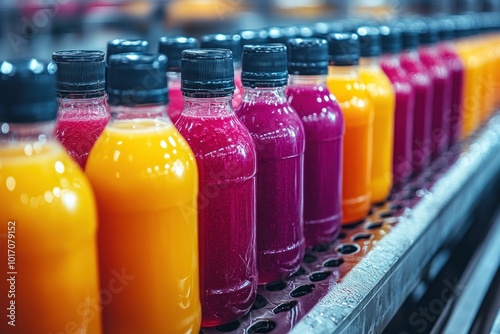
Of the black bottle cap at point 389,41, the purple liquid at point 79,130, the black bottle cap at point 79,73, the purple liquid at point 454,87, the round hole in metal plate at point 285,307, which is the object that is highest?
the black bottle cap at point 79,73

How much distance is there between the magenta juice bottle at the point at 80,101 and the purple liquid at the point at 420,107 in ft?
2.85

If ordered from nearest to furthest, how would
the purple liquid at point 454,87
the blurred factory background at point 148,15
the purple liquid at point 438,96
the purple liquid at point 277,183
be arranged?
the purple liquid at point 277,183 → the purple liquid at point 438,96 → the purple liquid at point 454,87 → the blurred factory background at point 148,15

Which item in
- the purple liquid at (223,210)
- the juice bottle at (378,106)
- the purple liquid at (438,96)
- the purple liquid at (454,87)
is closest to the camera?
the purple liquid at (223,210)

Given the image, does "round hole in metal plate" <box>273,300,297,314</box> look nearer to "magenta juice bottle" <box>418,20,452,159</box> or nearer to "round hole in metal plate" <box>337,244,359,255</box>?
"round hole in metal plate" <box>337,244,359,255</box>

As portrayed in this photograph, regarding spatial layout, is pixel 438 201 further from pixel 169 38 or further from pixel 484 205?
pixel 484 205

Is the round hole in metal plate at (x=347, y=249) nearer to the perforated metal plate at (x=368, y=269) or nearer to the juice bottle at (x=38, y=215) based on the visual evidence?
the perforated metal plate at (x=368, y=269)

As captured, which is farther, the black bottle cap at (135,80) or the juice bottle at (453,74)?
the juice bottle at (453,74)

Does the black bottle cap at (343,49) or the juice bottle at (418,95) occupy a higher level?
the black bottle cap at (343,49)

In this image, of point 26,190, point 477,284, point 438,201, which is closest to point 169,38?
point 26,190

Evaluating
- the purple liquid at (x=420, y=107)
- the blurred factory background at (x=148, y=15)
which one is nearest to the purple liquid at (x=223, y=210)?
the purple liquid at (x=420, y=107)

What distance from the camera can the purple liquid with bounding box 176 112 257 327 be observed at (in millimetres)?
803

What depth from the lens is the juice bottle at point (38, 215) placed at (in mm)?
601

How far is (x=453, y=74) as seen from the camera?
5.74 ft

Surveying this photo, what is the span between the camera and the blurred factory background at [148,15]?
2.84m
